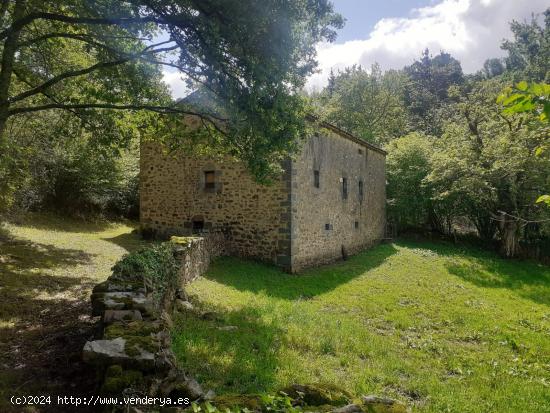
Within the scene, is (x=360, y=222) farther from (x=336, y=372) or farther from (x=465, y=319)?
(x=336, y=372)

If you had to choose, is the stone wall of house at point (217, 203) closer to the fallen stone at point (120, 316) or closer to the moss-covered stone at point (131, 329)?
the fallen stone at point (120, 316)

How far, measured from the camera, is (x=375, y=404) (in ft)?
9.64

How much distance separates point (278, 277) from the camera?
490 inches

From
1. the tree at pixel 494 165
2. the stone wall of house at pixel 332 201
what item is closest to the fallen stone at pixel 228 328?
the stone wall of house at pixel 332 201

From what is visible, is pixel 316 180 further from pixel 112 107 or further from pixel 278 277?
pixel 112 107

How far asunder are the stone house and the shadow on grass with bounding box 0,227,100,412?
5.40 metres

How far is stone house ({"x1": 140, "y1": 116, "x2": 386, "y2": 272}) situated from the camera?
1346 cm

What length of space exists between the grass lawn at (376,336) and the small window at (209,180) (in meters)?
2.91

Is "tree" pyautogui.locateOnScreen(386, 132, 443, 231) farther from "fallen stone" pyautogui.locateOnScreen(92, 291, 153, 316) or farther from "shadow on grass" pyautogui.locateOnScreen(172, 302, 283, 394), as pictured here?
"fallen stone" pyautogui.locateOnScreen(92, 291, 153, 316)

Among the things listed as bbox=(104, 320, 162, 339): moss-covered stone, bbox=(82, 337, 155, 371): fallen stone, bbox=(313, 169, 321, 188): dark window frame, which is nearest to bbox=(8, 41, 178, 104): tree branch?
bbox=(104, 320, 162, 339): moss-covered stone

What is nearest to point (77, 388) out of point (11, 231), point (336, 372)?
point (336, 372)

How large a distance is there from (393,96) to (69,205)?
31.5m

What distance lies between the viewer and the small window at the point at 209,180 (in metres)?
14.4

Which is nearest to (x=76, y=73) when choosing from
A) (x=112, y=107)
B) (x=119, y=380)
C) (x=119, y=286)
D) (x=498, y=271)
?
(x=112, y=107)
